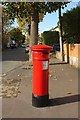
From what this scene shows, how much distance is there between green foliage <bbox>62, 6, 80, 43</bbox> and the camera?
22172 mm

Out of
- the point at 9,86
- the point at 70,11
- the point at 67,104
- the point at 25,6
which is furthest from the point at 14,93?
the point at 70,11

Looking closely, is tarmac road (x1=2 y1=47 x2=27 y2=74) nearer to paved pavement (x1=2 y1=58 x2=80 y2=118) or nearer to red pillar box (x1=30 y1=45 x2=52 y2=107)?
paved pavement (x1=2 y1=58 x2=80 y2=118)

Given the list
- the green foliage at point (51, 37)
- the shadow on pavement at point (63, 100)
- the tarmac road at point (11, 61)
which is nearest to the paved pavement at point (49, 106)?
the shadow on pavement at point (63, 100)

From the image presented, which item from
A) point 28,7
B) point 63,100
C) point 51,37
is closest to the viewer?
point 63,100

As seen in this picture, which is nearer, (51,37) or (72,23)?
(72,23)

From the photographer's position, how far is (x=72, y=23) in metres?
22.5

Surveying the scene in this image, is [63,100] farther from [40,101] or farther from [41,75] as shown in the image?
[41,75]

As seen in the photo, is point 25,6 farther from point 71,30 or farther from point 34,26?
point 71,30

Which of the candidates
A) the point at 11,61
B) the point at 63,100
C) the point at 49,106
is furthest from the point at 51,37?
the point at 49,106

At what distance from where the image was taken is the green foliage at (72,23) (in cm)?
2217

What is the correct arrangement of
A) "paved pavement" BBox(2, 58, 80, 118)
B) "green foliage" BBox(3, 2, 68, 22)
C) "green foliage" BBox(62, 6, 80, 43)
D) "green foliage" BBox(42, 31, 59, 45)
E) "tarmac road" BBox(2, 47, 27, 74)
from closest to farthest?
"paved pavement" BBox(2, 58, 80, 118) → "tarmac road" BBox(2, 47, 27, 74) → "green foliage" BBox(3, 2, 68, 22) → "green foliage" BBox(62, 6, 80, 43) → "green foliage" BBox(42, 31, 59, 45)

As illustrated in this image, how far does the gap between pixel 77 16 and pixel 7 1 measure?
4.93 metres

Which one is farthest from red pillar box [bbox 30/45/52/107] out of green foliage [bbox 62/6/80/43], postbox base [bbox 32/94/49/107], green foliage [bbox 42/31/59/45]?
green foliage [bbox 42/31/59/45]

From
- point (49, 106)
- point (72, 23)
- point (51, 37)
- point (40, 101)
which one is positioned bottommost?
point (49, 106)
